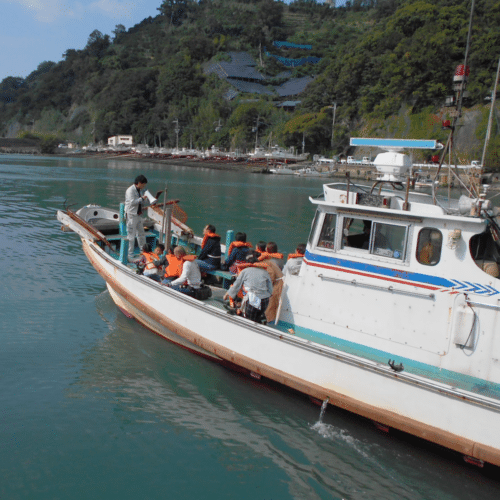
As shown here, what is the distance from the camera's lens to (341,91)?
3656 inches

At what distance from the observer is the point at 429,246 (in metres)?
6.51

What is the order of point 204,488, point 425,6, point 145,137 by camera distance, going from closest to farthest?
point 204,488 → point 425,6 → point 145,137

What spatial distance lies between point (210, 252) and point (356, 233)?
3889 mm

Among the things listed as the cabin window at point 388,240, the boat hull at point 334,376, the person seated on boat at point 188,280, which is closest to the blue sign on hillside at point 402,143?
the cabin window at point 388,240

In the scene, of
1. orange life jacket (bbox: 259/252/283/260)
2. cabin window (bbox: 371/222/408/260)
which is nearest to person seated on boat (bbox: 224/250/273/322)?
orange life jacket (bbox: 259/252/283/260)

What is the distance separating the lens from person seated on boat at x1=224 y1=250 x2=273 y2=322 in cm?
763

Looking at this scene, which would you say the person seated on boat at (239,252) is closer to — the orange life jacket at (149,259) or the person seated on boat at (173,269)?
the person seated on boat at (173,269)

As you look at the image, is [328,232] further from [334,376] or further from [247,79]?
[247,79]

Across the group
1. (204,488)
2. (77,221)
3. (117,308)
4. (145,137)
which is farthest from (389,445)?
(145,137)

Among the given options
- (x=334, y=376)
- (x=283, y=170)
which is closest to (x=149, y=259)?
(x=334, y=376)

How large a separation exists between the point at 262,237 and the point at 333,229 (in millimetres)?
16344

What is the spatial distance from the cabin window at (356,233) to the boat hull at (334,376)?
1.58m

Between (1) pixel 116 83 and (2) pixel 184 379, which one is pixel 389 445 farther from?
(1) pixel 116 83

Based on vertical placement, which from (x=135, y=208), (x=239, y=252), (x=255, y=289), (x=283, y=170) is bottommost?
(x=283, y=170)
